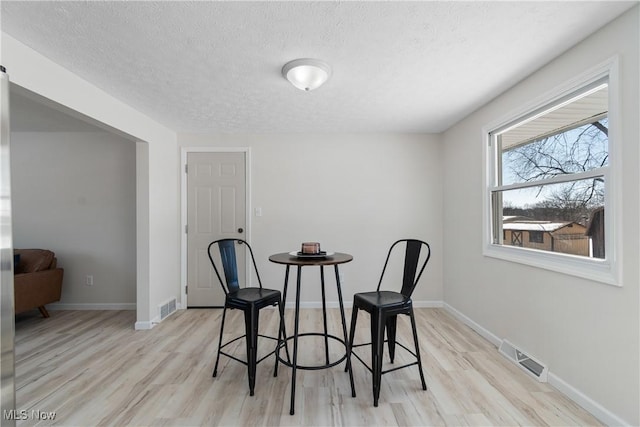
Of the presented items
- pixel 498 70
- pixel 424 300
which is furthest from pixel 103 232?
pixel 498 70

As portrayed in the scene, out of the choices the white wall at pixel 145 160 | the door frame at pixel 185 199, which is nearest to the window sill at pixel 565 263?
the door frame at pixel 185 199

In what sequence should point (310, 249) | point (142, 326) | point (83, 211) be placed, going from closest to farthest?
point (310, 249), point (142, 326), point (83, 211)

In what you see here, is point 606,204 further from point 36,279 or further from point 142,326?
point 36,279

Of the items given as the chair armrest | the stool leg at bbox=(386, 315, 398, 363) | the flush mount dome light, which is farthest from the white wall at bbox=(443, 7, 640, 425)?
the chair armrest

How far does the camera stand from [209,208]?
3869 mm

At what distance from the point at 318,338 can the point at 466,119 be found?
9.50 ft

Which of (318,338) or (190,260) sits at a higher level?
(190,260)

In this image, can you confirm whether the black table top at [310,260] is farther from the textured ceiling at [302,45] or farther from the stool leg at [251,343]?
the textured ceiling at [302,45]

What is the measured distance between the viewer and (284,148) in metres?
3.88

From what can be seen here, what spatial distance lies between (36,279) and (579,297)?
5151 millimetres

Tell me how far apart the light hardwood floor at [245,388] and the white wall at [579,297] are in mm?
200

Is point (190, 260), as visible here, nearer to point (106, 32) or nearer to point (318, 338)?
point (318, 338)

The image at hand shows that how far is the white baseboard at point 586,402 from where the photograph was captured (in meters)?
1.65

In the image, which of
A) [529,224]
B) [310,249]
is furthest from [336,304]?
[529,224]
